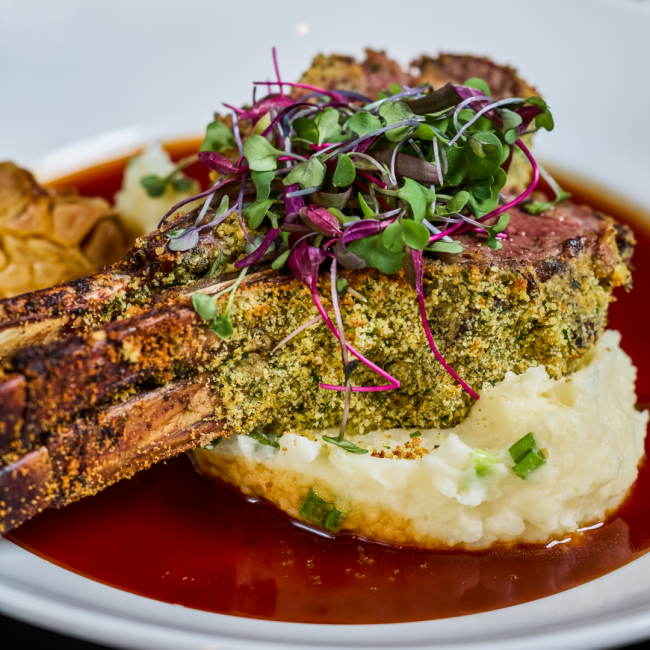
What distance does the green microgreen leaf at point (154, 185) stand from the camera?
4.55 meters

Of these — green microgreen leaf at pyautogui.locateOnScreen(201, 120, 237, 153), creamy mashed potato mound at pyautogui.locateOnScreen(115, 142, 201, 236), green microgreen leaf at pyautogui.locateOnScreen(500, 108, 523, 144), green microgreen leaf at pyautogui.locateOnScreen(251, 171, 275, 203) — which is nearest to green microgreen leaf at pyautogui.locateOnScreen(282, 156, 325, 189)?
green microgreen leaf at pyautogui.locateOnScreen(251, 171, 275, 203)

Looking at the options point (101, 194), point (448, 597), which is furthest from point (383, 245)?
point (101, 194)

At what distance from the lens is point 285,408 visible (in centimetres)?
273

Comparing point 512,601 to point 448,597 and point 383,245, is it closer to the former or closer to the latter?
point 448,597

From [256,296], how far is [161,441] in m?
0.65

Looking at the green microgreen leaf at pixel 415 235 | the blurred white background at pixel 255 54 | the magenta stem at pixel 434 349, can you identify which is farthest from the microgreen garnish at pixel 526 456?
the blurred white background at pixel 255 54

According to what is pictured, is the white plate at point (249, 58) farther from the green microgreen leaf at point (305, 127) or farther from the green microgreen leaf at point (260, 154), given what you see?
the green microgreen leaf at point (260, 154)

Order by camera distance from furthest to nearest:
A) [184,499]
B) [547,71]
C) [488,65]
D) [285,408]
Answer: [547,71] < [488,65] < [184,499] < [285,408]

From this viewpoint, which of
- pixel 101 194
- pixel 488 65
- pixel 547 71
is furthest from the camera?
pixel 547 71

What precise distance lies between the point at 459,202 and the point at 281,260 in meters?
0.77

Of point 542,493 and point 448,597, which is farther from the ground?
point 542,493

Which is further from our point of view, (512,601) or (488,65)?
(488,65)

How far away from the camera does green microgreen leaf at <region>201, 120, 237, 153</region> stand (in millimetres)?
3449

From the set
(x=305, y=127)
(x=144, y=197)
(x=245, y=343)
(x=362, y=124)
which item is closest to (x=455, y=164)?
(x=362, y=124)
